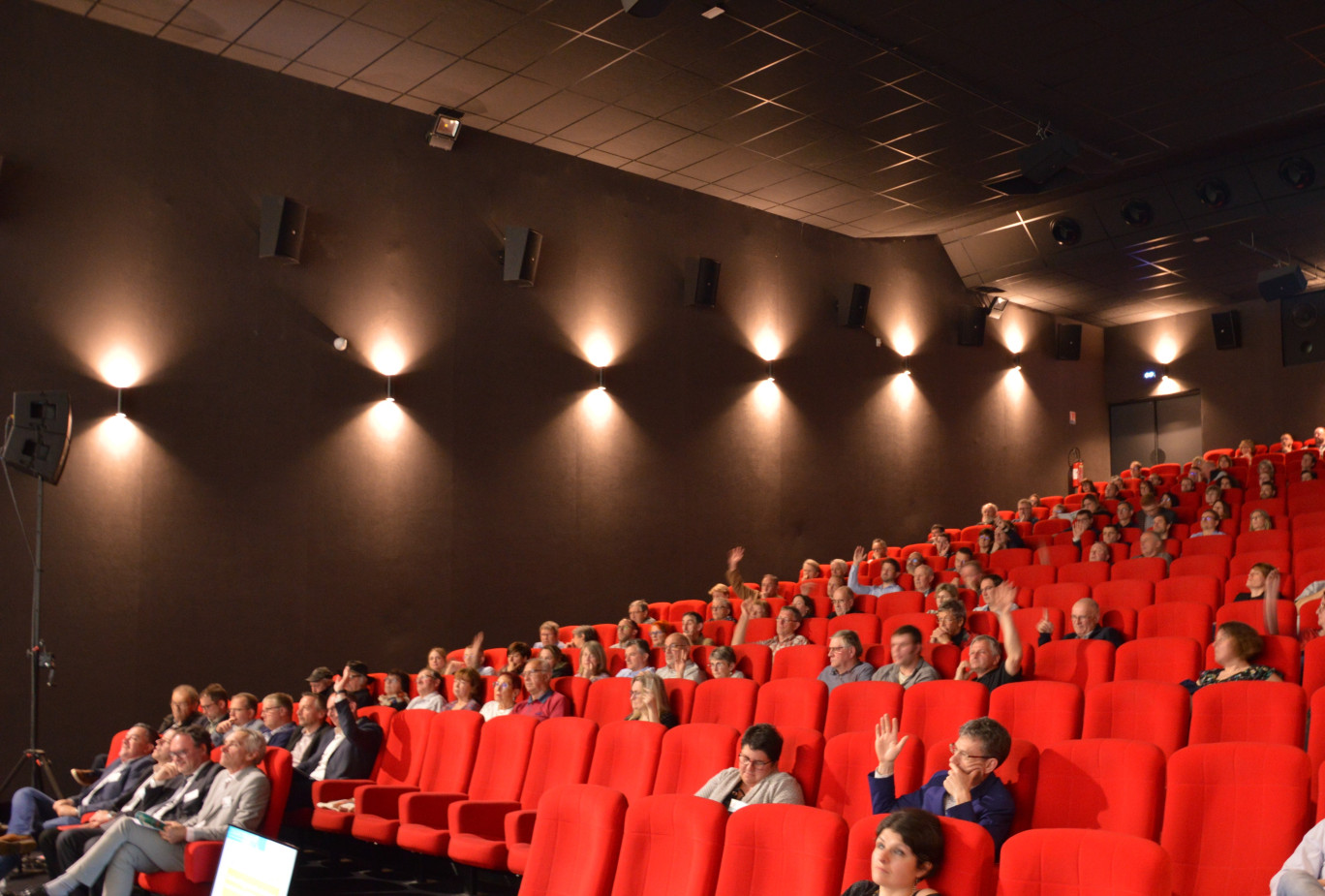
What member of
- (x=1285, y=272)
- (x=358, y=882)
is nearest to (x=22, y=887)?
(x=358, y=882)

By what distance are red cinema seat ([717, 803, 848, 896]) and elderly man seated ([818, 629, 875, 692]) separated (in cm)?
181

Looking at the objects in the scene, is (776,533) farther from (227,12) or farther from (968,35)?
(227,12)

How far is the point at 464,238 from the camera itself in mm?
7758

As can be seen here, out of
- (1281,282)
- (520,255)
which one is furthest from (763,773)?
(1281,282)

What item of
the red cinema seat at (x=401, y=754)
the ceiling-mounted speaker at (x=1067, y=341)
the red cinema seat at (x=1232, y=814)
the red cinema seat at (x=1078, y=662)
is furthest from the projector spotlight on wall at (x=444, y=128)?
the ceiling-mounted speaker at (x=1067, y=341)

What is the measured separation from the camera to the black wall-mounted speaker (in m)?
5.33

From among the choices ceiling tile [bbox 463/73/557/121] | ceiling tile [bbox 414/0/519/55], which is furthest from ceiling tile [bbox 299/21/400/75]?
ceiling tile [bbox 463/73/557/121]

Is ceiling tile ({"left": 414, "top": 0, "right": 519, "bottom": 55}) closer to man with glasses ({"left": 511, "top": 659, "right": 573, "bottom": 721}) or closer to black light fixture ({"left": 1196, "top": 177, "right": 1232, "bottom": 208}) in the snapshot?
man with glasses ({"left": 511, "top": 659, "right": 573, "bottom": 721})

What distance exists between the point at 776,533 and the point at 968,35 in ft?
14.4

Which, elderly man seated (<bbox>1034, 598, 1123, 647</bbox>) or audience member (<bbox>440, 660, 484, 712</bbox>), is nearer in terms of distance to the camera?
elderly man seated (<bbox>1034, 598, 1123, 647</bbox>)

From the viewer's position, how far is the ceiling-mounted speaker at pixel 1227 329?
12.0m

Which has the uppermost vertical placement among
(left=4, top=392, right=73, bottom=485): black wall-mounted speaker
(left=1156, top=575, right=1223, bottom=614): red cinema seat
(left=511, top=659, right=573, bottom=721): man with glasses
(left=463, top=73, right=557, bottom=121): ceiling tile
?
(left=463, top=73, right=557, bottom=121): ceiling tile

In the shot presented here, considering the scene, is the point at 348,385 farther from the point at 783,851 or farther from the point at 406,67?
the point at 783,851

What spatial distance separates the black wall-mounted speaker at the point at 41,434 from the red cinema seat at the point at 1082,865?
194 inches
